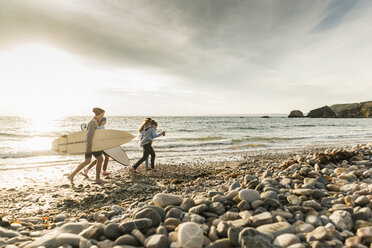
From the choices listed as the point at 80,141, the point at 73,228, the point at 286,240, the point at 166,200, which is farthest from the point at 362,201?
the point at 80,141

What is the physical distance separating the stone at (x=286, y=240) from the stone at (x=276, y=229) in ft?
0.29

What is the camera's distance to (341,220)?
234 centimetres

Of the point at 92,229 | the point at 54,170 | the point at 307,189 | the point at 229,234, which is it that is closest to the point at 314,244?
the point at 229,234

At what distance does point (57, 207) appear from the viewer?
466cm

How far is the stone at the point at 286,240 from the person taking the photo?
1957mm

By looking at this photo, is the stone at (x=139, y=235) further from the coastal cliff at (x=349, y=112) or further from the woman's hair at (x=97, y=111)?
the coastal cliff at (x=349, y=112)

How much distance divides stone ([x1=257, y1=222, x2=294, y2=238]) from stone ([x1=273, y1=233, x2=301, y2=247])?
3.5 inches

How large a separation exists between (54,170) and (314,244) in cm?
883

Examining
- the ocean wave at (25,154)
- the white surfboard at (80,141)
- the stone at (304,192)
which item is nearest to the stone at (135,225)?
the stone at (304,192)

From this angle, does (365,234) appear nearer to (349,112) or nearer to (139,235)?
(139,235)

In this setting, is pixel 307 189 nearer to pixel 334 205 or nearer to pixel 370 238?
pixel 334 205

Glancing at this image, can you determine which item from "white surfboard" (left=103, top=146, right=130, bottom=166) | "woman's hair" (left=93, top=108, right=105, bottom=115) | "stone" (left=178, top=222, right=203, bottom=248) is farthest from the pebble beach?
"white surfboard" (left=103, top=146, right=130, bottom=166)

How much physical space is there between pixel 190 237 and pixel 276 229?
89 centimetres

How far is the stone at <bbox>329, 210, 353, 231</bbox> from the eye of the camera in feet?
7.55
